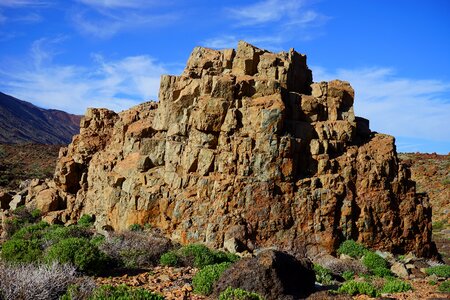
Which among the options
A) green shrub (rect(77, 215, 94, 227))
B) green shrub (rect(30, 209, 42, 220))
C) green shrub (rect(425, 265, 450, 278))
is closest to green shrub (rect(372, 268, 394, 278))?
green shrub (rect(425, 265, 450, 278))

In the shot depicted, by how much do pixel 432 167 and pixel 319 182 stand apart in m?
43.6

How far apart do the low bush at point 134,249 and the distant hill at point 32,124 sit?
99950mm

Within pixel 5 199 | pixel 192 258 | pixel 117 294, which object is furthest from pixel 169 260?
pixel 5 199

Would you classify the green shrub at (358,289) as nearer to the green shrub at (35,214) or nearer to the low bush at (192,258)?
the low bush at (192,258)

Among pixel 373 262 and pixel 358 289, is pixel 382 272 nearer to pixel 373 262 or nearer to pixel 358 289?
pixel 373 262

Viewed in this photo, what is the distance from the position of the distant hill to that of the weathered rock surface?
10652 cm

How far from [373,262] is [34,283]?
42.8 ft

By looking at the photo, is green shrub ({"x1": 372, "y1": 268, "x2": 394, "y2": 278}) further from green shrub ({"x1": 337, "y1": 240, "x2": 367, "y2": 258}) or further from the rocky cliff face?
the rocky cliff face

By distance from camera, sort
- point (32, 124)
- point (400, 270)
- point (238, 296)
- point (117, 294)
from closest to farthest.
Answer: point (117, 294)
point (238, 296)
point (400, 270)
point (32, 124)

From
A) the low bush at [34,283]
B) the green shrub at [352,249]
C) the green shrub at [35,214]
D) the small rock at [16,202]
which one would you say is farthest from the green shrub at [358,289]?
the small rock at [16,202]

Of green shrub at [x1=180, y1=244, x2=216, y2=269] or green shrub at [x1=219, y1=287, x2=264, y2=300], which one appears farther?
green shrub at [x1=180, y1=244, x2=216, y2=269]

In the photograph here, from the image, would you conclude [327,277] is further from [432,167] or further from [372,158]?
[432,167]

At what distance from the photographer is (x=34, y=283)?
8.61 metres

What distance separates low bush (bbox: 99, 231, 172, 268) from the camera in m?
13.6
